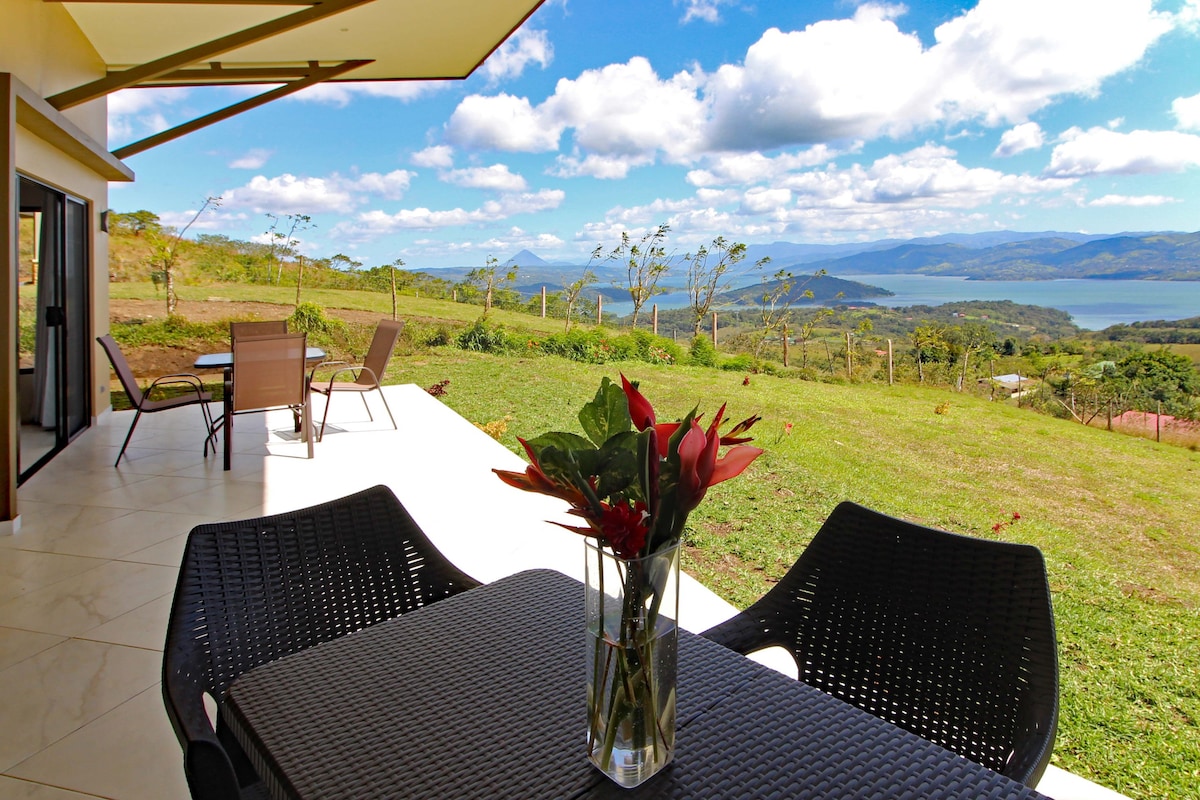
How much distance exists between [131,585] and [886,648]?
308cm

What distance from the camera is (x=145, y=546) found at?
142 inches

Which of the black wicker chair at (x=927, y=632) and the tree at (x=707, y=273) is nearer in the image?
the black wicker chair at (x=927, y=632)

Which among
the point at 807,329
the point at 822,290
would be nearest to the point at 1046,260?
the point at 822,290

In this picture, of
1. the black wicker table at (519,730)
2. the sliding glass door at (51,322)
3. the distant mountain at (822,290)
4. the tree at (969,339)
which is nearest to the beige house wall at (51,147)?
the sliding glass door at (51,322)

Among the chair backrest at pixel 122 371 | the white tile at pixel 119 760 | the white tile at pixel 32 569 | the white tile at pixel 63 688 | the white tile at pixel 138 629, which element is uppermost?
the chair backrest at pixel 122 371

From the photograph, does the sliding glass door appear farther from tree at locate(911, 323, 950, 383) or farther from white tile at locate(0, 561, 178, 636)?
tree at locate(911, 323, 950, 383)

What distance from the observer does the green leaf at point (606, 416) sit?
3.10 ft

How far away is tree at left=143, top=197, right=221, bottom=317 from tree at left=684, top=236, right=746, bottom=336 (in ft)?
21.9

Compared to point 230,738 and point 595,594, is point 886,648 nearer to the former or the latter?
point 595,594

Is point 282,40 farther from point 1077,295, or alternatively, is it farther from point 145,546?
point 1077,295

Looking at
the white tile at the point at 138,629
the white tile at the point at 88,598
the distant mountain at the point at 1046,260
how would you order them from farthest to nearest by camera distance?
the distant mountain at the point at 1046,260, the white tile at the point at 88,598, the white tile at the point at 138,629

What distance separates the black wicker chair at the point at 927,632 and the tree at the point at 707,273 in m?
8.16

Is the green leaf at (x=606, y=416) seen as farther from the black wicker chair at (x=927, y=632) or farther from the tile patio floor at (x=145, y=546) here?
the tile patio floor at (x=145, y=546)

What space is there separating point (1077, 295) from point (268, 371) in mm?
6815
